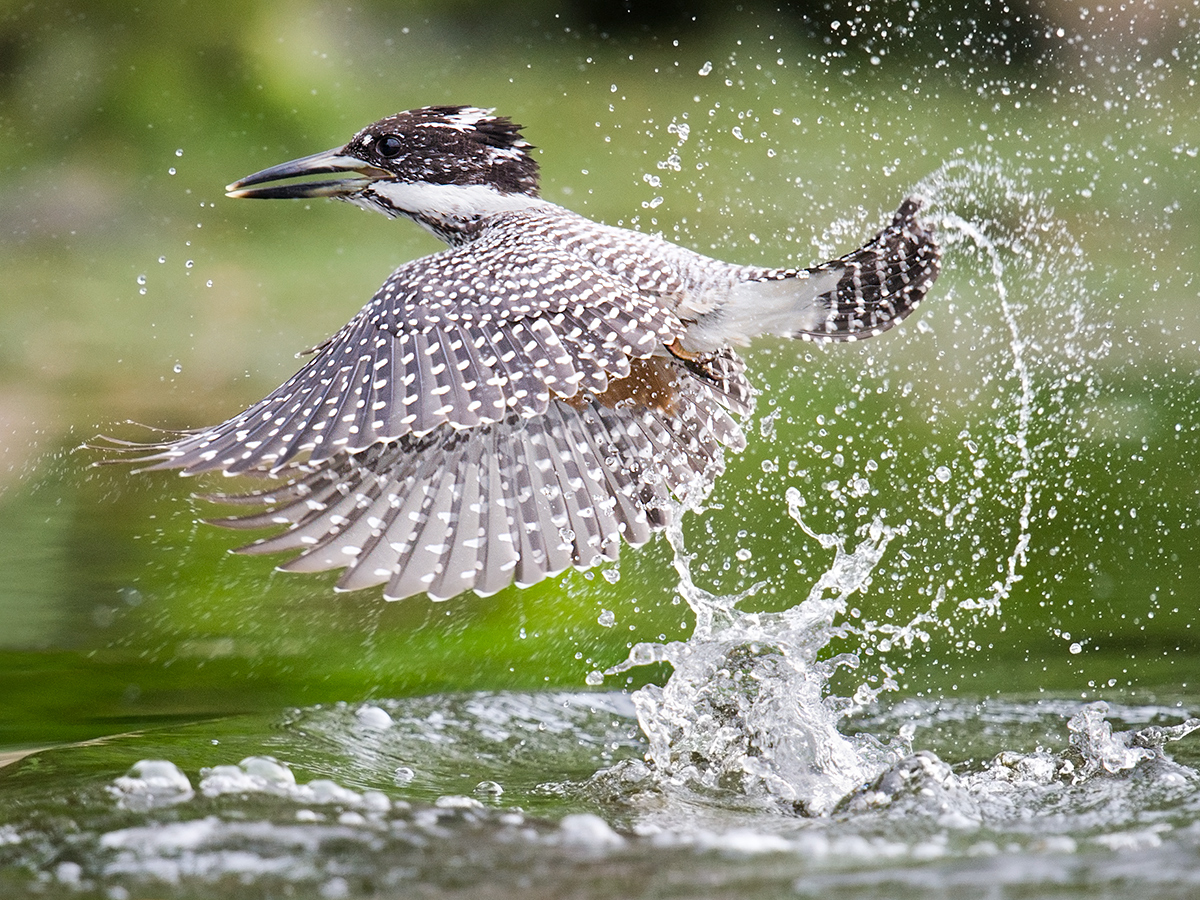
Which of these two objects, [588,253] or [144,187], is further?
[144,187]

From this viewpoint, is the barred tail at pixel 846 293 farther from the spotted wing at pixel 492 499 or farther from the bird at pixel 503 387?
the spotted wing at pixel 492 499

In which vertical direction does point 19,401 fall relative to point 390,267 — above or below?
below

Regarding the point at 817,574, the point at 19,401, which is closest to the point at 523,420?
the point at 817,574

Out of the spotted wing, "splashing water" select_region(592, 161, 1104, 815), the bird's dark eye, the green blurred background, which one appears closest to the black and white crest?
the bird's dark eye

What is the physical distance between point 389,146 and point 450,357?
4.47ft

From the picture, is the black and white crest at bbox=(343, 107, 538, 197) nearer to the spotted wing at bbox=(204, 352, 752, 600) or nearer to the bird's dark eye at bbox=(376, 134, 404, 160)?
the bird's dark eye at bbox=(376, 134, 404, 160)

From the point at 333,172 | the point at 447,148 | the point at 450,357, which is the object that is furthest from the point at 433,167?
the point at 450,357

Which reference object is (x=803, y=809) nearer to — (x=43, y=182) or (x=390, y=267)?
(x=390, y=267)

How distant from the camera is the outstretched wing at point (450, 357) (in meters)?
3.56

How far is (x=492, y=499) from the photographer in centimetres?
402

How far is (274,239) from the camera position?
9.84 m

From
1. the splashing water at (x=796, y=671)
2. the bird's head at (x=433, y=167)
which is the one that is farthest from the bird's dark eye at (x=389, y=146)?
the splashing water at (x=796, y=671)

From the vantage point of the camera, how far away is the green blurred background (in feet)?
17.7

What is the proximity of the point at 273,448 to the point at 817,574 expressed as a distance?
2.95 meters
